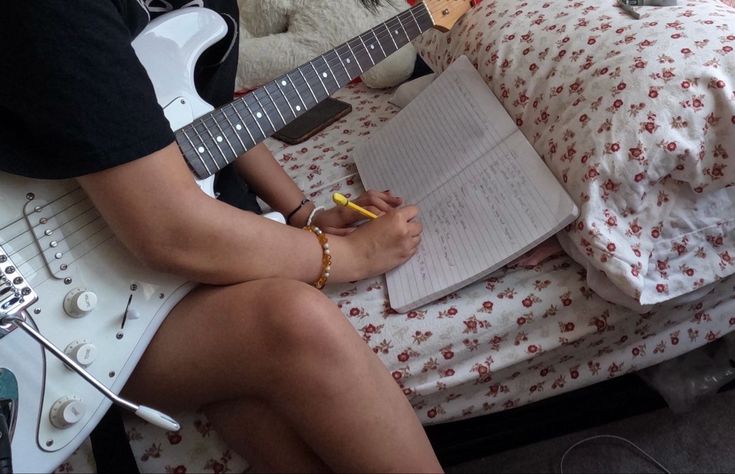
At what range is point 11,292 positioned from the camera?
539 millimetres

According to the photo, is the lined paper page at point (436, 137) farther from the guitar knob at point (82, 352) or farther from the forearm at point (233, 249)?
the guitar knob at point (82, 352)

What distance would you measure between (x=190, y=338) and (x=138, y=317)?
0.06 metres

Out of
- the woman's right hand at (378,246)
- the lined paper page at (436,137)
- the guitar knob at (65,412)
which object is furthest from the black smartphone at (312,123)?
the guitar knob at (65,412)

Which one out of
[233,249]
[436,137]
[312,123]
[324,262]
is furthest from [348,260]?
[312,123]

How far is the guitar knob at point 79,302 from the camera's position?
573 millimetres

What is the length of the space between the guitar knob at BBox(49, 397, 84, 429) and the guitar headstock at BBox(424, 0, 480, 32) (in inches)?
32.2

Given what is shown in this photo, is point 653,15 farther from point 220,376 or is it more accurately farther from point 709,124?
point 220,376

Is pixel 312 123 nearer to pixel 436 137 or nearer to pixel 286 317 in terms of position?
pixel 436 137

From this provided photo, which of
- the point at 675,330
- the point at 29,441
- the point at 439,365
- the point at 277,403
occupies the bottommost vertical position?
the point at 675,330

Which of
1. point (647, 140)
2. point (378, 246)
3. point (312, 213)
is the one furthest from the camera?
point (312, 213)

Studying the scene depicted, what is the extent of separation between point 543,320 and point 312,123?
666 millimetres

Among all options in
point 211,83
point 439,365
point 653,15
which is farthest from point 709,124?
point 211,83

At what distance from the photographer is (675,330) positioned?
764 millimetres

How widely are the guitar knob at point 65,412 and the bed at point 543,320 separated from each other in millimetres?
126
